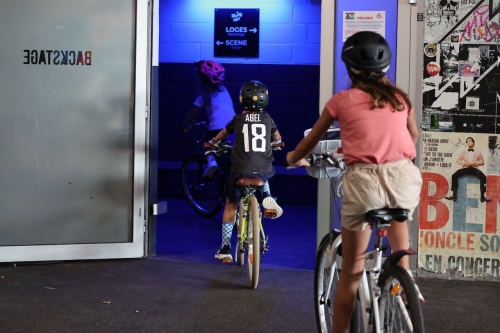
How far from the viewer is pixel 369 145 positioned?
361 cm

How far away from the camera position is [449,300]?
5.73 metres

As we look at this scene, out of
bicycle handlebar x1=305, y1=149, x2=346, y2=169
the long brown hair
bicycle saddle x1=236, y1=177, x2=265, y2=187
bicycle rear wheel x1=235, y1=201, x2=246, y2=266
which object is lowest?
bicycle rear wheel x1=235, y1=201, x2=246, y2=266

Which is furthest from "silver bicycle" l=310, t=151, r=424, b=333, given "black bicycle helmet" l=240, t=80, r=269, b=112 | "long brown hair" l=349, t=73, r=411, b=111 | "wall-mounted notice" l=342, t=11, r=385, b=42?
"wall-mounted notice" l=342, t=11, r=385, b=42

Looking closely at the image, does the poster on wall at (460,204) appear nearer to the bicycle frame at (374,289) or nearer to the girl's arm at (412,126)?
the girl's arm at (412,126)

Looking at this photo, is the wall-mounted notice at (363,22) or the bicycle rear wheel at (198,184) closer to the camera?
the wall-mounted notice at (363,22)

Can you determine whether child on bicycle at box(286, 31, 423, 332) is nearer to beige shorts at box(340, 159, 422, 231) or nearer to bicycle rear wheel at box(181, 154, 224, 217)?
beige shorts at box(340, 159, 422, 231)

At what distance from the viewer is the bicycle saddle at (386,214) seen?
Answer: 3543 mm

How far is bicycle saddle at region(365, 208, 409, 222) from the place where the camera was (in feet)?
11.6

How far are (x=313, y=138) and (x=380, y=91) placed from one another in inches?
14.6

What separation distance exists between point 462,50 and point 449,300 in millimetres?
1867

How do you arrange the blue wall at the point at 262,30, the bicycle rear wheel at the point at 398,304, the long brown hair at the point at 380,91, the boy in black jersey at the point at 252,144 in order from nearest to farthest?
the bicycle rear wheel at the point at 398,304 < the long brown hair at the point at 380,91 < the boy in black jersey at the point at 252,144 < the blue wall at the point at 262,30

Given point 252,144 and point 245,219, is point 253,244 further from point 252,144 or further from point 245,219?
point 252,144

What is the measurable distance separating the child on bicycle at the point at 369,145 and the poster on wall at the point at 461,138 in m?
2.57

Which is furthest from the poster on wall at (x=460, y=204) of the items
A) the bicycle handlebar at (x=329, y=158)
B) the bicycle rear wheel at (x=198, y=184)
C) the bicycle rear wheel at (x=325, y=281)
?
the bicycle rear wheel at (x=198, y=184)
